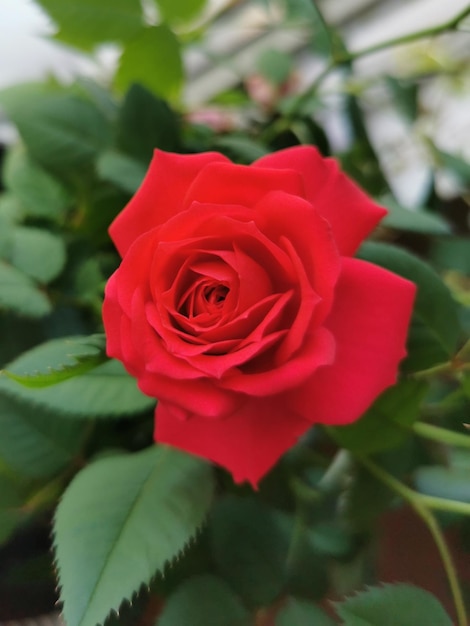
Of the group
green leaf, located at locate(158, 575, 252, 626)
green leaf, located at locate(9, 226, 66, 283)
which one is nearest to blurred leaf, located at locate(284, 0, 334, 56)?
green leaf, located at locate(9, 226, 66, 283)

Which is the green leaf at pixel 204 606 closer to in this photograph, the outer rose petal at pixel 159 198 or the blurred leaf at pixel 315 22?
the outer rose petal at pixel 159 198

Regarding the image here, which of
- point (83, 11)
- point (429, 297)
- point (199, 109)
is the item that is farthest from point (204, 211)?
point (199, 109)

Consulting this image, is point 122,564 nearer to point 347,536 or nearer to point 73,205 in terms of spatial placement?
point 347,536

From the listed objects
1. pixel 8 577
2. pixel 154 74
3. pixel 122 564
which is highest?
pixel 154 74

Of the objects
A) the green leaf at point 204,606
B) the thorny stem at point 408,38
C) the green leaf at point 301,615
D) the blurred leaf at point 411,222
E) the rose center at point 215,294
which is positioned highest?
the thorny stem at point 408,38

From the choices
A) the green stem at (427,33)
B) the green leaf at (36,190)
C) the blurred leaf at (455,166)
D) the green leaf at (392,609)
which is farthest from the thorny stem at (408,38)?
the green leaf at (392,609)

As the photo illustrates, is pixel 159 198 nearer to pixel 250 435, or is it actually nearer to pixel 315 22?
pixel 250 435
